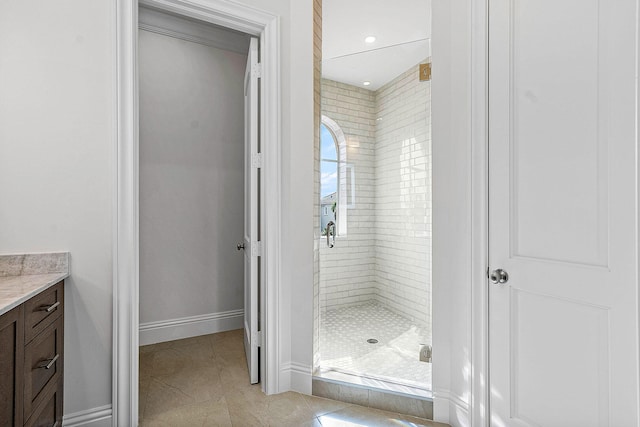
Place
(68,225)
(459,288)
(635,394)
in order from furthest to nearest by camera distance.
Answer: (459,288)
(68,225)
(635,394)

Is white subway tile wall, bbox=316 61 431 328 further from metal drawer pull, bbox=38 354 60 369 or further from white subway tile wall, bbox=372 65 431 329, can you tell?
metal drawer pull, bbox=38 354 60 369

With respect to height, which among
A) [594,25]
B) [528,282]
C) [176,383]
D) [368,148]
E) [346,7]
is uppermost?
[346,7]

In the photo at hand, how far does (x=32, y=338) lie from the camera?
1.25m

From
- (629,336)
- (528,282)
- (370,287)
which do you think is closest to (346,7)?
(370,287)

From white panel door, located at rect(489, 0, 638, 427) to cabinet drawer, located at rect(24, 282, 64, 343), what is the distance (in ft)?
6.36

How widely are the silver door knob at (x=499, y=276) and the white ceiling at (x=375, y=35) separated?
4.73 ft

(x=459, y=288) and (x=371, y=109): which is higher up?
(x=371, y=109)

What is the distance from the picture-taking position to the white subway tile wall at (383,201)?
2291 millimetres

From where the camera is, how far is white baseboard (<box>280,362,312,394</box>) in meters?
2.07

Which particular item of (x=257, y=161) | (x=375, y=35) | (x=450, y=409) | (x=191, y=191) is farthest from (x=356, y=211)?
(x=375, y=35)

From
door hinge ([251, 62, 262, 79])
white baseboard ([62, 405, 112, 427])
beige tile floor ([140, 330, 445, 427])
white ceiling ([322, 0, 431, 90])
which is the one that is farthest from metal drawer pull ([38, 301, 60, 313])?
white ceiling ([322, 0, 431, 90])

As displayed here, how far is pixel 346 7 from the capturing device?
8.77 feet

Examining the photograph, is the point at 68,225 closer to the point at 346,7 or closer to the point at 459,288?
the point at 459,288

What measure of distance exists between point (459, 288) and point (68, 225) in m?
1.97
